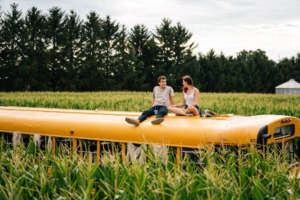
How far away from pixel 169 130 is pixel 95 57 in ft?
159

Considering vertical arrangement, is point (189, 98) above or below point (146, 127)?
above

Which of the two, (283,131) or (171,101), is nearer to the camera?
(283,131)

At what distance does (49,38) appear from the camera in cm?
5638

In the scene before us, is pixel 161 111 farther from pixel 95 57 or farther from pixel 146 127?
pixel 95 57

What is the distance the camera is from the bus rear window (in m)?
7.45

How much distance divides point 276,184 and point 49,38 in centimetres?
5392

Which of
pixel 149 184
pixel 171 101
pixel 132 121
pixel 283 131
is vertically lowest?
pixel 149 184

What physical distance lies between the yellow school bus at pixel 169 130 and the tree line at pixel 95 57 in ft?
136

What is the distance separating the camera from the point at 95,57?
5550cm

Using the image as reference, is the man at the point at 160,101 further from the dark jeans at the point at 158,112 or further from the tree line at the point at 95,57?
the tree line at the point at 95,57

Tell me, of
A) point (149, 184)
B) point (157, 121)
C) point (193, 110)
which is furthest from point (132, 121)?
point (149, 184)

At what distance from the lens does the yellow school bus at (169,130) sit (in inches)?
280

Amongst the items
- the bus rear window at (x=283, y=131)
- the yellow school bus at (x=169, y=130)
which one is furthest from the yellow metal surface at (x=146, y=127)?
the bus rear window at (x=283, y=131)

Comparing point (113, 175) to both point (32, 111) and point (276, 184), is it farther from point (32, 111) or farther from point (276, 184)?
point (32, 111)
